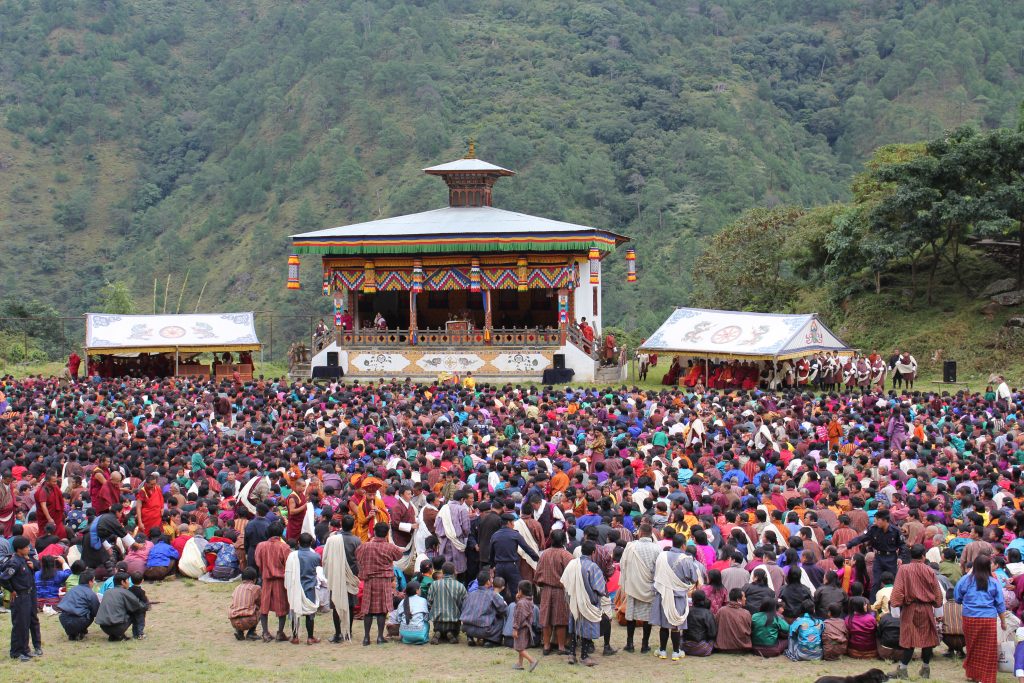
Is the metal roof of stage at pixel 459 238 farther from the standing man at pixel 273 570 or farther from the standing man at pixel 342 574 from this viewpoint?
the standing man at pixel 273 570

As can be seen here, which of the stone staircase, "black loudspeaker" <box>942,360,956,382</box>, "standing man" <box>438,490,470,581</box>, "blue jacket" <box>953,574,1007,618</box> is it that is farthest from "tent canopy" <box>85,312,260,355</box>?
"blue jacket" <box>953,574,1007,618</box>

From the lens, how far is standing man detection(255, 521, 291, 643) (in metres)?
12.7

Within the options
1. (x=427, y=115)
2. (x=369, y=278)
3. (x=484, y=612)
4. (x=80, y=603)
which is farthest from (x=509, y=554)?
(x=427, y=115)

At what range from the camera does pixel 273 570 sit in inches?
501

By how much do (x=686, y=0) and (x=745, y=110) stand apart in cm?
1814

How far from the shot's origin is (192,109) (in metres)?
91.4

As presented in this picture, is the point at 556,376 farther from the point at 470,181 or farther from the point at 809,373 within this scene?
the point at 470,181

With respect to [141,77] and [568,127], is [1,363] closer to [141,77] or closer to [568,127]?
[568,127]

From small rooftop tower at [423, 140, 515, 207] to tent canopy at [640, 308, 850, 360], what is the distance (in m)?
10.5

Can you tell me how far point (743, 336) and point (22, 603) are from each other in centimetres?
2239

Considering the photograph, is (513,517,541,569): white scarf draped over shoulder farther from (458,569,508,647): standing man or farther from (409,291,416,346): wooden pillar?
(409,291,416,346): wooden pillar

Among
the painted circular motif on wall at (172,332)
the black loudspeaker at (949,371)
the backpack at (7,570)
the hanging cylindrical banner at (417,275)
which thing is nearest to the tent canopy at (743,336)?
the black loudspeaker at (949,371)

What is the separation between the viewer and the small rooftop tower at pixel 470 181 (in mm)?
41500

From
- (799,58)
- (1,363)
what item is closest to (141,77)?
(799,58)
